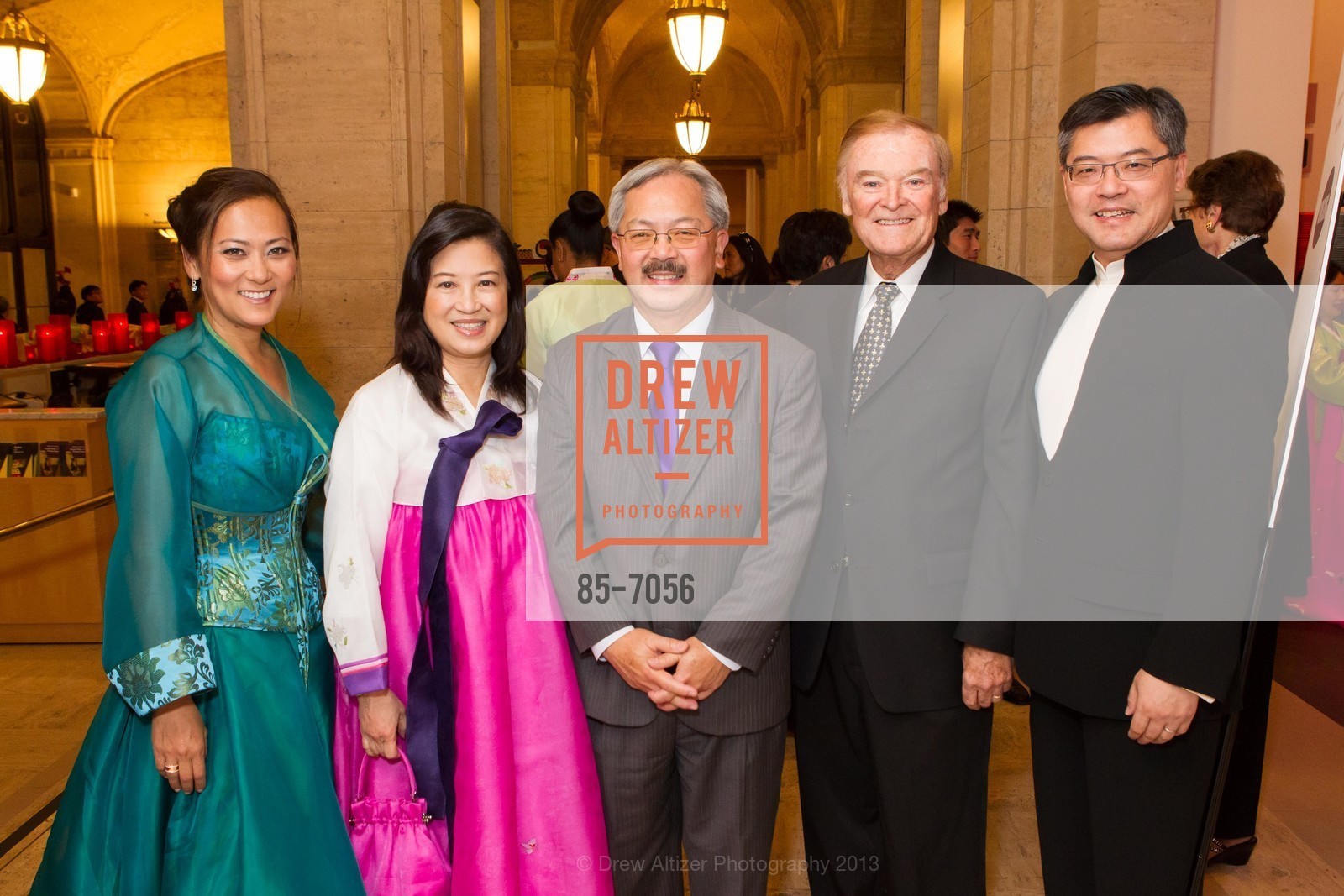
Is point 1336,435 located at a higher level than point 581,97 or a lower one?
lower

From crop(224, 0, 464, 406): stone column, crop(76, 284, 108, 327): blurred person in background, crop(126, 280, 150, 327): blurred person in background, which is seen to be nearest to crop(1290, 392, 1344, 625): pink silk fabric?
crop(224, 0, 464, 406): stone column

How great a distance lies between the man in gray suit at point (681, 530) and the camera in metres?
2.12

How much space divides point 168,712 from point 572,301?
6.08 ft

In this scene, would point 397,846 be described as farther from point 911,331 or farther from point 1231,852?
point 1231,852

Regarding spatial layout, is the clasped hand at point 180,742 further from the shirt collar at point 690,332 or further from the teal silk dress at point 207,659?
the shirt collar at point 690,332

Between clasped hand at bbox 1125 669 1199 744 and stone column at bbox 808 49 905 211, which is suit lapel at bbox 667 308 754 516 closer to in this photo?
clasped hand at bbox 1125 669 1199 744

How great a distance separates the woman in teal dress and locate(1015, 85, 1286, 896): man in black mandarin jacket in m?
1.51

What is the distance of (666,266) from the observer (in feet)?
7.13

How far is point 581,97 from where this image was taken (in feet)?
46.2

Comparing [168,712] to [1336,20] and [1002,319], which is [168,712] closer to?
[1002,319]

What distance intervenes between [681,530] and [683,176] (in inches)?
28.5

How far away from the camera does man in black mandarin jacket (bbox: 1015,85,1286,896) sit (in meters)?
1.89

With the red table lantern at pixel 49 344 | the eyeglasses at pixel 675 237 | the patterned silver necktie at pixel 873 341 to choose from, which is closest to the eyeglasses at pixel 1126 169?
the patterned silver necktie at pixel 873 341

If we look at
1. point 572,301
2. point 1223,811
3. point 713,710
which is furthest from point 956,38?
point 713,710
